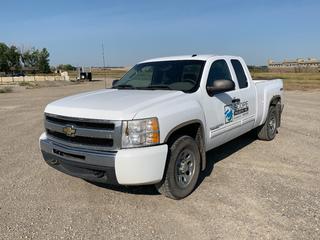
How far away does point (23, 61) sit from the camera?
101 meters

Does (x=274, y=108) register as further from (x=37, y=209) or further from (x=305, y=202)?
(x=37, y=209)

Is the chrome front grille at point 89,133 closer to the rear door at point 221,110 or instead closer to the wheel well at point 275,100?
the rear door at point 221,110

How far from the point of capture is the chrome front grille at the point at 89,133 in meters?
3.82

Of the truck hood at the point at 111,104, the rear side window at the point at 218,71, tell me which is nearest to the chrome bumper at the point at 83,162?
the truck hood at the point at 111,104

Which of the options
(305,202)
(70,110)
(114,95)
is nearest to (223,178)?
(305,202)

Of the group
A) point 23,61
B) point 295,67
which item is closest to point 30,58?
point 23,61

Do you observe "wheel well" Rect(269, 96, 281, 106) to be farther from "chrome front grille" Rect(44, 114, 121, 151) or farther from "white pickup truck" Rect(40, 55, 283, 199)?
"chrome front grille" Rect(44, 114, 121, 151)

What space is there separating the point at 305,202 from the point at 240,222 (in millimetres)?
1062

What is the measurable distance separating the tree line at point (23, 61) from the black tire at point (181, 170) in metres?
100

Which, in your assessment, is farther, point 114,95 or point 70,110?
point 114,95

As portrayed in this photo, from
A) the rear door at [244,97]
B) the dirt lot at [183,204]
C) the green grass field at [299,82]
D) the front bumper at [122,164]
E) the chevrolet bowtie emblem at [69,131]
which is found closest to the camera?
the dirt lot at [183,204]

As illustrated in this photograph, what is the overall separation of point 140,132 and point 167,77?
174 centimetres

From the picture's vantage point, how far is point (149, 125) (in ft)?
12.6

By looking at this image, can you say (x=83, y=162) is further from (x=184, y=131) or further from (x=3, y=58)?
(x=3, y=58)
